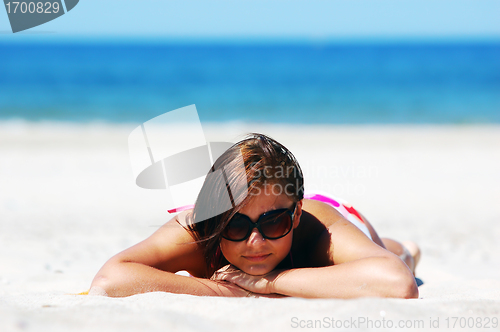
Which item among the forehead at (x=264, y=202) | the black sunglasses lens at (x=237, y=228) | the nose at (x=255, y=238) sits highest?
the forehead at (x=264, y=202)

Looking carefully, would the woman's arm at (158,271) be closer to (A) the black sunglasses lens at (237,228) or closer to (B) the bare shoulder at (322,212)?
(A) the black sunglasses lens at (237,228)

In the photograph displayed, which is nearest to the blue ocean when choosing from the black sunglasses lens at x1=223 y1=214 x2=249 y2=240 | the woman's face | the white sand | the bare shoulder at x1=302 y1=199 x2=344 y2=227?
the white sand

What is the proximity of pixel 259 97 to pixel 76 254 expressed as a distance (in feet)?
50.7

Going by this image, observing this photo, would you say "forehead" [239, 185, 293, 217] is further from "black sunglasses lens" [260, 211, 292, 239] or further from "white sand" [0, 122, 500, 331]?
"white sand" [0, 122, 500, 331]

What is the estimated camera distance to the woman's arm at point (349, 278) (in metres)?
2.01

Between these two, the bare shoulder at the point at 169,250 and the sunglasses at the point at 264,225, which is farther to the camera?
the bare shoulder at the point at 169,250

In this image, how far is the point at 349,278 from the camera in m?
2.04

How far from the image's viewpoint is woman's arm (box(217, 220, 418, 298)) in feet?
6.59

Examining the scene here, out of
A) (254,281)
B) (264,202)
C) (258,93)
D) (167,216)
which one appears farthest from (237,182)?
(258,93)

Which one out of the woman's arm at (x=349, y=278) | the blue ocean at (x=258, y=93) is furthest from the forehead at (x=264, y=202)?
the blue ocean at (x=258, y=93)

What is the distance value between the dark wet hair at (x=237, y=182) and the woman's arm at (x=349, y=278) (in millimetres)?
300

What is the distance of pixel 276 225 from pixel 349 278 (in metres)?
0.40

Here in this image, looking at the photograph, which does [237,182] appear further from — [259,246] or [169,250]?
[169,250]

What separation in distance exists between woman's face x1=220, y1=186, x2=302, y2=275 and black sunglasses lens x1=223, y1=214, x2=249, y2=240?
3cm
